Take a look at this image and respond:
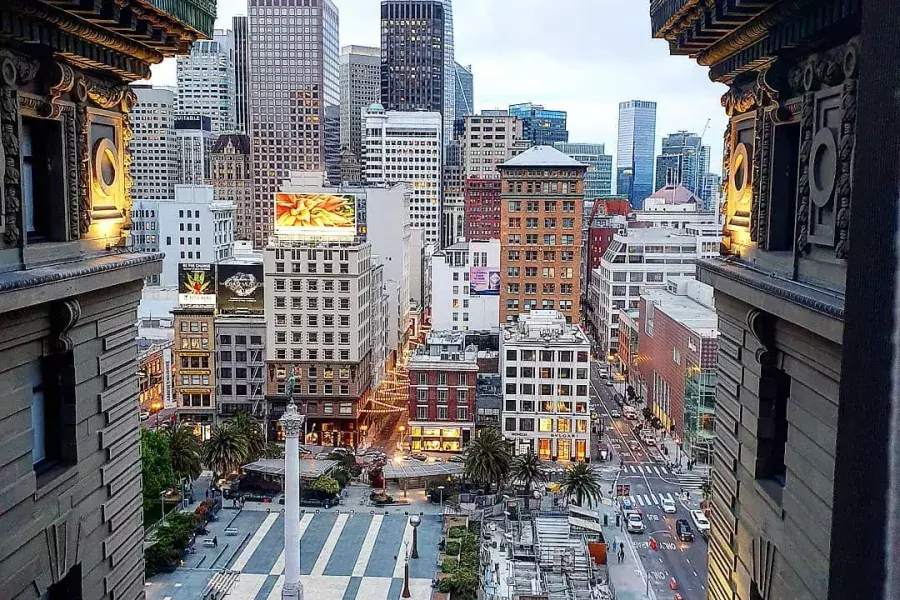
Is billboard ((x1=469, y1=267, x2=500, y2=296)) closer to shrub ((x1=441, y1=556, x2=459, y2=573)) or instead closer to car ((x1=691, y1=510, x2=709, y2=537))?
car ((x1=691, y1=510, x2=709, y2=537))

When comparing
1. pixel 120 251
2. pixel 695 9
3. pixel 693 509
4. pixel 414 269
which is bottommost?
pixel 693 509

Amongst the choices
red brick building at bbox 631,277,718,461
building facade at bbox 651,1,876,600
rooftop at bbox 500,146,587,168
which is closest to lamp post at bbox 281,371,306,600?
building facade at bbox 651,1,876,600

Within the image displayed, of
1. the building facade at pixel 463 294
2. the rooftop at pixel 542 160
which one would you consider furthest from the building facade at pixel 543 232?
the building facade at pixel 463 294

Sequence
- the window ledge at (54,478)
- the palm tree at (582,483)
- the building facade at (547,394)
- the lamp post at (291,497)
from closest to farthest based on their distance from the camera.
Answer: the window ledge at (54,478) → the lamp post at (291,497) → the palm tree at (582,483) → the building facade at (547,394)

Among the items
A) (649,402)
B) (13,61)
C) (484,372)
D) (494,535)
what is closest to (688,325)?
(649,402)

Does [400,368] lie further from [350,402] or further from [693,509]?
[693,509]

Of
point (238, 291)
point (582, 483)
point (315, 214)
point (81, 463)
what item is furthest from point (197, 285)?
point (81, 463)

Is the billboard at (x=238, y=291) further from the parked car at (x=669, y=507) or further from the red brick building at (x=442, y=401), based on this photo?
the parked car at (x=669, y=507)
